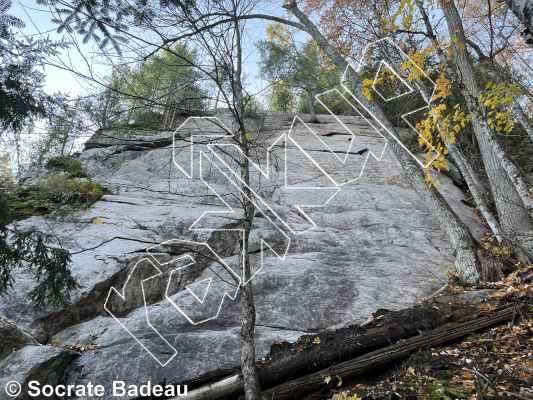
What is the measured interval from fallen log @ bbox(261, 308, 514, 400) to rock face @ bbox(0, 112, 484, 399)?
71 centimetres

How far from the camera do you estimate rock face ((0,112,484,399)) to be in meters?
4.07

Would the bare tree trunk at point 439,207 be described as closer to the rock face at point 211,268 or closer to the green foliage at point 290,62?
the rock face at point 211,268

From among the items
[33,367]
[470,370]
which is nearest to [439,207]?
[470,370]

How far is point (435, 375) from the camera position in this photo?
3.15m

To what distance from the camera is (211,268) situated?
5.14m

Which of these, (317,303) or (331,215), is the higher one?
(331,215)

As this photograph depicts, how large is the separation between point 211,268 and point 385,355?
2890mm

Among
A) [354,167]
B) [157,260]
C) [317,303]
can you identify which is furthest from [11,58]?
[354,167]

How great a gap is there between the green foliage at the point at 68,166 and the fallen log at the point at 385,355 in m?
8.63

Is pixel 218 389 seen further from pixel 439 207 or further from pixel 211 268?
pixel 439 207

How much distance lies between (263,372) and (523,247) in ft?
17.4

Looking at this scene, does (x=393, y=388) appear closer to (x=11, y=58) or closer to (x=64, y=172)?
(x=11, y=58)

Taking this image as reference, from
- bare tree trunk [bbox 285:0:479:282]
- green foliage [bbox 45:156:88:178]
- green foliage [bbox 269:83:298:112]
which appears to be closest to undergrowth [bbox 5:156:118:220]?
green foliage [bbox 45:156:88:178]

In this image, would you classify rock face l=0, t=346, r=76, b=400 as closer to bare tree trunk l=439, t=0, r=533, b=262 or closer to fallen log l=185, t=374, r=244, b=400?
fallen log l=185, t=374, r=244, b=400
